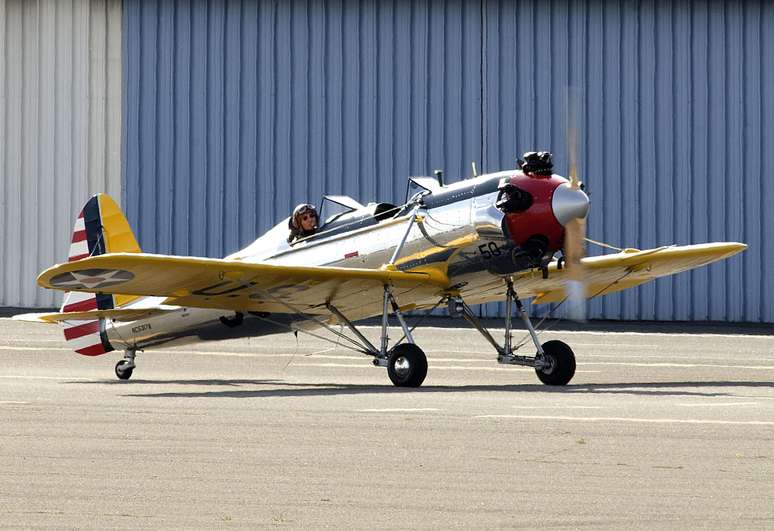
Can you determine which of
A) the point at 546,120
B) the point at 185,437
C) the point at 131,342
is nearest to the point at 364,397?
the point at 185,437

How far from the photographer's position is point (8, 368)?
19203 mm

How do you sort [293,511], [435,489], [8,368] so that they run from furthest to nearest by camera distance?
[8,368] < [435,489] < [293,511]

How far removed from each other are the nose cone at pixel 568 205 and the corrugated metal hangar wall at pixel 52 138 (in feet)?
69.8

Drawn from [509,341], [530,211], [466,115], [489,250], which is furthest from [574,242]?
[466,115]

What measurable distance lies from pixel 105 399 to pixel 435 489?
656cm

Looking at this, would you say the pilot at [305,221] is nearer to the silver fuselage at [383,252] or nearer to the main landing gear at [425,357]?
the silver fuselage at [383,252]

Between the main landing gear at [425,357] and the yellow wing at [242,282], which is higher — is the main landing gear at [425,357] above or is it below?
below

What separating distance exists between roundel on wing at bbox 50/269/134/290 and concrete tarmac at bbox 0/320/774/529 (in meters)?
1.09

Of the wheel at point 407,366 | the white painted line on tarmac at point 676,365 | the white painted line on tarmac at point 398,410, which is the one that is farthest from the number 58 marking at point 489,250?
the white painted line on tarmac at point 676,365

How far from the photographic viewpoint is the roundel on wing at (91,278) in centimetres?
1368

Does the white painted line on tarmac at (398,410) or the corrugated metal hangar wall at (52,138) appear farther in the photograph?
the corrugated metal hangar wall at (52,138)

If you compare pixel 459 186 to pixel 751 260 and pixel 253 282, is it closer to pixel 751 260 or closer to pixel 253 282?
pixel 253 282

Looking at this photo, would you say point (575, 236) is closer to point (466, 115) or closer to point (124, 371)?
point (124, 371)

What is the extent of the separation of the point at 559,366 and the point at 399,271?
6.74 ft
